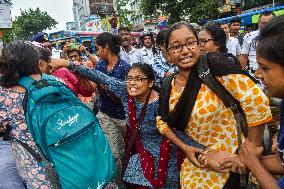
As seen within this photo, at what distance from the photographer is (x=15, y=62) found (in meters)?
2.46

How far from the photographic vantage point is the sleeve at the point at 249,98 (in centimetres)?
202

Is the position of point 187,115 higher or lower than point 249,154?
higher

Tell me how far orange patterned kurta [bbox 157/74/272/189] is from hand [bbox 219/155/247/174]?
16 centimetres

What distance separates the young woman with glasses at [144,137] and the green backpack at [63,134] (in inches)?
22.2

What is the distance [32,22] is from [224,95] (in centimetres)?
7681

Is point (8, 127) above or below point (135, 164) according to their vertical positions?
above

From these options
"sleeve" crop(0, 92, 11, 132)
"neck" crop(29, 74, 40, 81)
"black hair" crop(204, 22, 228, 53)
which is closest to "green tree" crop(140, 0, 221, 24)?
"black hair" crop(204, 22, 228, 53)

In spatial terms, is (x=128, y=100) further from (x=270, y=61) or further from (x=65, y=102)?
(x=270, y=61)

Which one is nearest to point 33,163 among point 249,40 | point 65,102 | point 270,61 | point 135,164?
point 65,102

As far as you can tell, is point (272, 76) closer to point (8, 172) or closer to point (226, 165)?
point (226, 165)

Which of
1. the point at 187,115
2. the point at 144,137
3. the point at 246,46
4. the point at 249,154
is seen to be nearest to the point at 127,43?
the point at 246,46

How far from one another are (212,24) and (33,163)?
2420 millimetres

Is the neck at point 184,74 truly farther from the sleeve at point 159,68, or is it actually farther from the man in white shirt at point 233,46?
the man in white shirt at point 233,46

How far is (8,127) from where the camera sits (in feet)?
8.29
